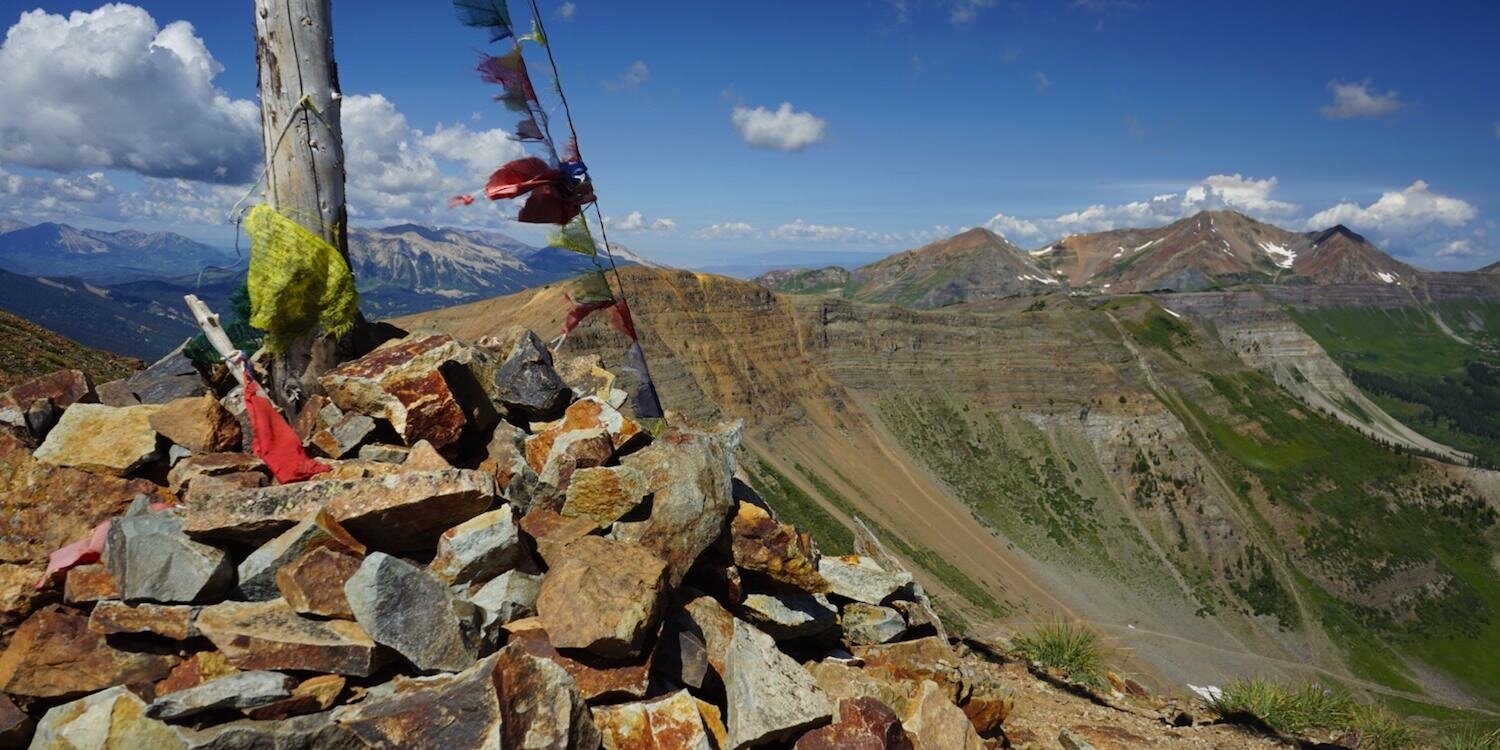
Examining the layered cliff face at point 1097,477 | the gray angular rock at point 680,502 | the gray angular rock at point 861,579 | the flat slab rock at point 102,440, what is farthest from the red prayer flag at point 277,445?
the layered cliff face at point 1097,477

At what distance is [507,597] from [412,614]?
66 cm

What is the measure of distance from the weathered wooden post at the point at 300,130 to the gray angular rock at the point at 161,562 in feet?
6.64

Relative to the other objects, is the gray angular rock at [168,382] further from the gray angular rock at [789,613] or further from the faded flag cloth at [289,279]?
the gray angular rock at [789,613]

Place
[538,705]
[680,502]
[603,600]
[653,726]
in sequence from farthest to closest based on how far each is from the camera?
[680,502] < [603,600] < [653,726] < [538,705]

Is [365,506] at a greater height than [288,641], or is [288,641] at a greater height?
[365,506]

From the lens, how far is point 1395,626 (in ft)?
273

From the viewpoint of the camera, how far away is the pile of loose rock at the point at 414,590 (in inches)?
175

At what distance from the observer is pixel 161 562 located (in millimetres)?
4867

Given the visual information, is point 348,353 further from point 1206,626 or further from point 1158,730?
point 1206,626

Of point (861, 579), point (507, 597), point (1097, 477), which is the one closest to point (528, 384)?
point (507, 597)

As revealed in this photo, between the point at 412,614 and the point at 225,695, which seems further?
the point at 412,614

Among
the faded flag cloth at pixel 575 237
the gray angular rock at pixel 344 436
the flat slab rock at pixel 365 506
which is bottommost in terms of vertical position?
the flat slab rock at pixel 365 506

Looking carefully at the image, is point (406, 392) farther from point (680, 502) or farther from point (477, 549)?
point (680, 502)

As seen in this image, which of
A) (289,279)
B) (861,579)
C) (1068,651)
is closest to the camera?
(289,279)
